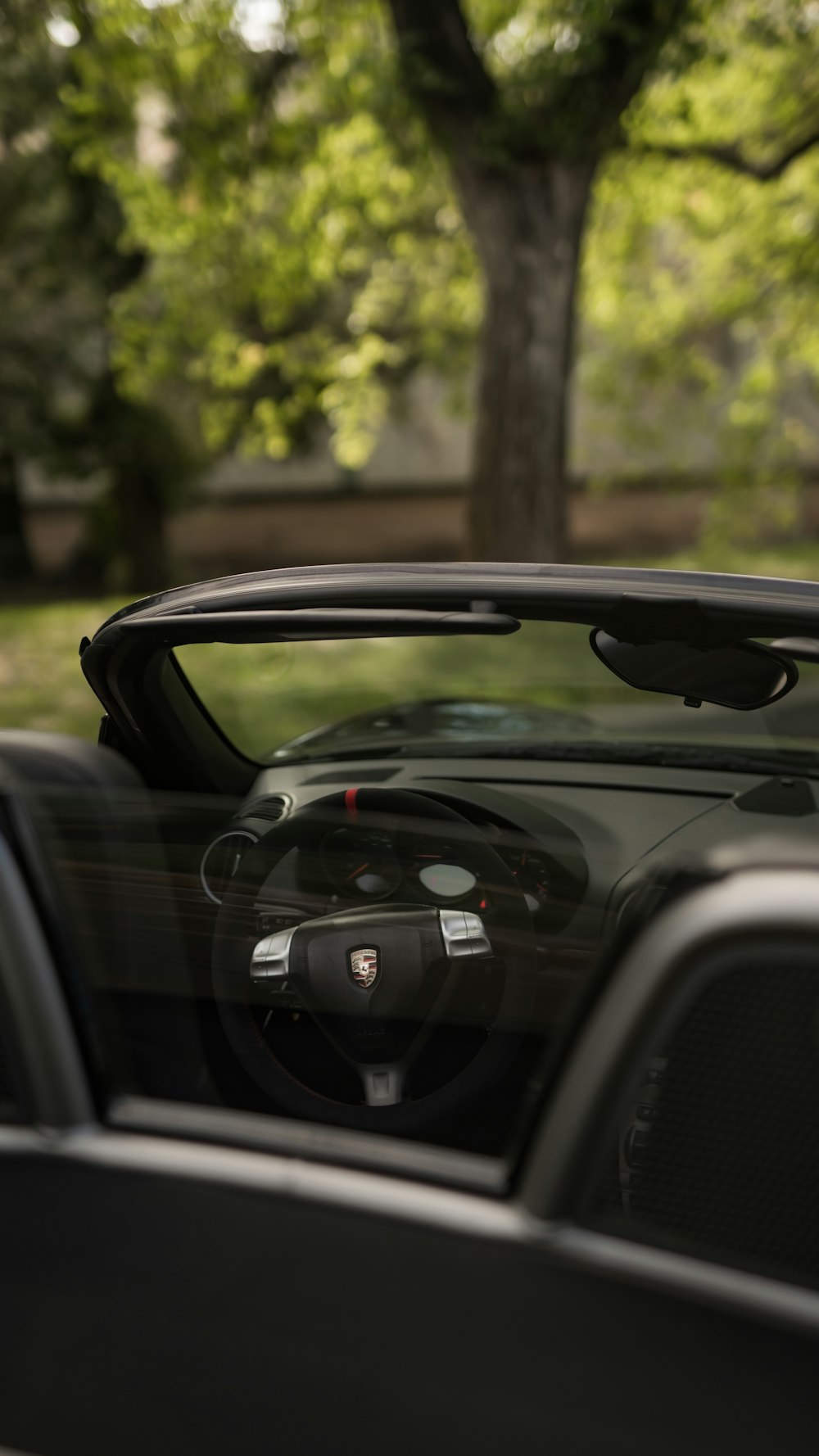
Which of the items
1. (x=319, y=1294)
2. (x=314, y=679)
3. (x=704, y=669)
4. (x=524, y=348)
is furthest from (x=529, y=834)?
(x=314, y=679)

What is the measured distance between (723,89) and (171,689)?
14.0 meters

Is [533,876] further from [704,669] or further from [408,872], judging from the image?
[704,669]

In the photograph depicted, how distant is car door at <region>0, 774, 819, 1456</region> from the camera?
1.30 meters

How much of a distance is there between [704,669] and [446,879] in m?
0.58

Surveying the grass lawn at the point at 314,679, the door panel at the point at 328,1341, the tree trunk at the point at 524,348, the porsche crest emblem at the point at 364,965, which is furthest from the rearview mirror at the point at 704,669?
the tree trunk at the point at 524,348

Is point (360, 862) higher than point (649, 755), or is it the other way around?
point (360, 862)

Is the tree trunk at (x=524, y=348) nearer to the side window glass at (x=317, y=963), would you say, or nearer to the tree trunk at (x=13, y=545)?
the side window glass at (x=317, y=963)

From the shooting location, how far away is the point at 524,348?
9.22 meters

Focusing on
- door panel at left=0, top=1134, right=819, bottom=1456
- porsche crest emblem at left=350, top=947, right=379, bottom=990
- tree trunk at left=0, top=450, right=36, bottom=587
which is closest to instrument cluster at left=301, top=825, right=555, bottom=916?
porsche crest emblem at left=350, top=947, right=379, bottom=990

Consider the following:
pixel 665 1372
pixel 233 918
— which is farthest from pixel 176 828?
pixel 665 1372

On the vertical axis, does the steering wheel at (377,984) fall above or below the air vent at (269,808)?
below

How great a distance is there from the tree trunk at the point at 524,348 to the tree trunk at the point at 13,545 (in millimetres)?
15492

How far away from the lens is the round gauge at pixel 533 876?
1.94m

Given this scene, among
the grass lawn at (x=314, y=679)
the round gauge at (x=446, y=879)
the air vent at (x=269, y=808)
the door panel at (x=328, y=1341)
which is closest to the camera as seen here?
the door panel at (x=328, y=1341)
